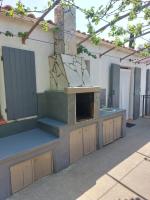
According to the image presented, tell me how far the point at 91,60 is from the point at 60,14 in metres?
1.84

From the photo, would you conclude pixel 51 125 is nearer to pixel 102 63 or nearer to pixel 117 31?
pixel 117 31

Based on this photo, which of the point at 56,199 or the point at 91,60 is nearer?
the point at 56,199

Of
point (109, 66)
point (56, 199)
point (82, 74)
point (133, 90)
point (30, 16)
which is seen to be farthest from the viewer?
point (133, 90)

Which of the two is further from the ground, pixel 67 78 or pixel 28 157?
pixel 67 78

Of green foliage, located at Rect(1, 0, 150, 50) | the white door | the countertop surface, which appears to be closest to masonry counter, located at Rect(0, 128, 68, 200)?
the countertop surface

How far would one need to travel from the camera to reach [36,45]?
3.98 metres

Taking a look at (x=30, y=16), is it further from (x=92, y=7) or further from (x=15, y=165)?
(x=15, y=165)

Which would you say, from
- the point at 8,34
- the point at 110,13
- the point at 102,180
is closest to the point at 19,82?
the point at 8,34

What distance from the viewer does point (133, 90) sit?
25.0 ft

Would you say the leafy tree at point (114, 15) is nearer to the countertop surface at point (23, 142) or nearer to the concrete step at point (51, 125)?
the concrete step at point (51, 125)

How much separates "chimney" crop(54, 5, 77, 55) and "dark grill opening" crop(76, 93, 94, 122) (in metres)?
1.19

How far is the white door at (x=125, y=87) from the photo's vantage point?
722 cm

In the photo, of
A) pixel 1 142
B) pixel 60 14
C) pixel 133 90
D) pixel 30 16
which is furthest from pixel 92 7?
pixel 133 90

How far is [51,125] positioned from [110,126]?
2034 millimetres
